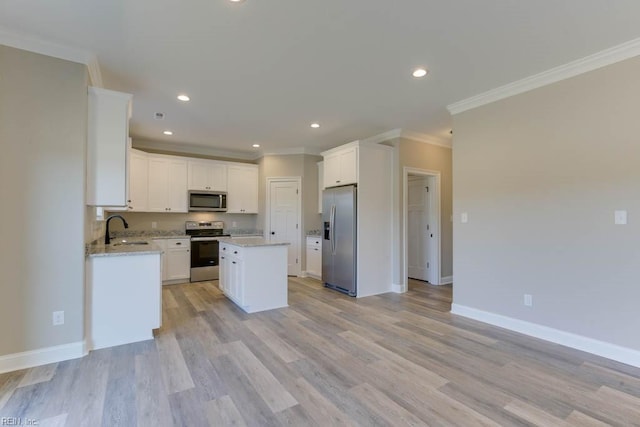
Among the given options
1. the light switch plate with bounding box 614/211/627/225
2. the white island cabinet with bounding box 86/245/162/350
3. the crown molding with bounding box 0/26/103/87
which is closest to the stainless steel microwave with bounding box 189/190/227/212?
the white island cabinet with bounding box 86/245/162/350

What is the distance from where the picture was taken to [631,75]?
2.55 meters

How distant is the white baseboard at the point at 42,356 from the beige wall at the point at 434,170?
4.14 metres

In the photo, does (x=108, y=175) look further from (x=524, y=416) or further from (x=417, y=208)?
(x=417, y=208)

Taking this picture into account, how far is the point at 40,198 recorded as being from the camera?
250 cm

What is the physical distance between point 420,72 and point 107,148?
3.15m

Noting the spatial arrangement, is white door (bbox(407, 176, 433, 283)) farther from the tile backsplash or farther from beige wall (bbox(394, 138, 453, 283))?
the tile backsplash

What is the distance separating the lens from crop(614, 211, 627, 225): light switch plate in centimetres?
258

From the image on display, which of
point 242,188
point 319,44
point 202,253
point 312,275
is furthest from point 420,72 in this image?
point 202,253

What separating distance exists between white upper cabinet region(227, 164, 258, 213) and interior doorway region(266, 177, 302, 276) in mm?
433

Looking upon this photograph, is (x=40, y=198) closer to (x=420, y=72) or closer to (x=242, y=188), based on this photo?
(x=420, y=72)

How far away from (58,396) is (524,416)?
3.05 meters

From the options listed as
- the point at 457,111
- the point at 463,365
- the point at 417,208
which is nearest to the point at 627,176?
the point at 457,111

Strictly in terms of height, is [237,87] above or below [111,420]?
above

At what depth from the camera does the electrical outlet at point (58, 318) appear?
99.7 inches
